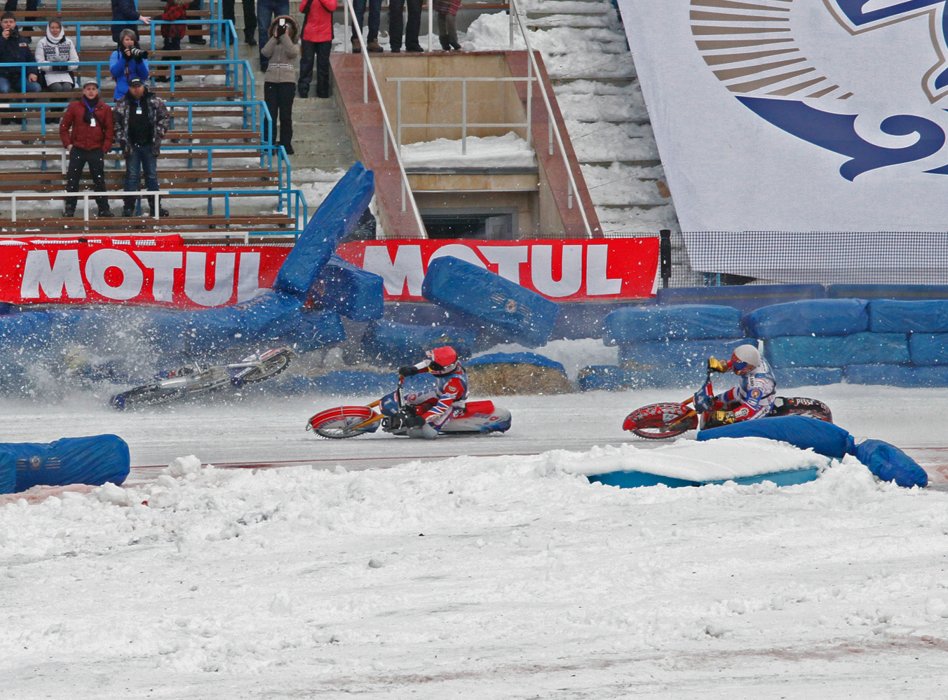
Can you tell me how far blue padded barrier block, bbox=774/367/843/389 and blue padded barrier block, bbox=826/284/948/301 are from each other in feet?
3.92

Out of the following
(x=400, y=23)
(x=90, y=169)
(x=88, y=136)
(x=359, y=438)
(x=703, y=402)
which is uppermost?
(x=400, y=23)

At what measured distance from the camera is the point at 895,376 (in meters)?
16.2

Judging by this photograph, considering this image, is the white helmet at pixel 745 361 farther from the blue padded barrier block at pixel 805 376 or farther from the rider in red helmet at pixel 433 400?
the blue padded barrier block at pixel 805 376

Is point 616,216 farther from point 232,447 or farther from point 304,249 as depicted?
point 232,447

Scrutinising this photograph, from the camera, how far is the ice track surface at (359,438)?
1203 cm

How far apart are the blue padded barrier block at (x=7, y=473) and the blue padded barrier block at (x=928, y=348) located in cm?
1036

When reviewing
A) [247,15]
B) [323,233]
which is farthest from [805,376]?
[247,15]

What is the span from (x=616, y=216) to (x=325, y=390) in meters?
7.58

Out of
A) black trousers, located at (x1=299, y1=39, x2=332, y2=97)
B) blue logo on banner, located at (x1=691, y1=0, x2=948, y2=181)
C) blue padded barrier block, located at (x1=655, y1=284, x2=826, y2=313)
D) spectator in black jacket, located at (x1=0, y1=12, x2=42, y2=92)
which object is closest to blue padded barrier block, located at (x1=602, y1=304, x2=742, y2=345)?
blue padded barrier block, located at (x1=655, y1=284, x2=826, y2=313)

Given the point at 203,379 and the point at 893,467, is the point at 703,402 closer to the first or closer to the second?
the point at 893,467

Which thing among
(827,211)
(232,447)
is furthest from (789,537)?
(827,211)

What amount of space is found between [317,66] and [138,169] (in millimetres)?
4348

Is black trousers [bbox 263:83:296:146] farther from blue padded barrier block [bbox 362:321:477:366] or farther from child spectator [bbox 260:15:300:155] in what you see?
blue padded barrier block [bbox 362:321:477:366]

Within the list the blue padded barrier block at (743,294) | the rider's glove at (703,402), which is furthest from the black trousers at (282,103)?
the rider's glove at (703,402)
